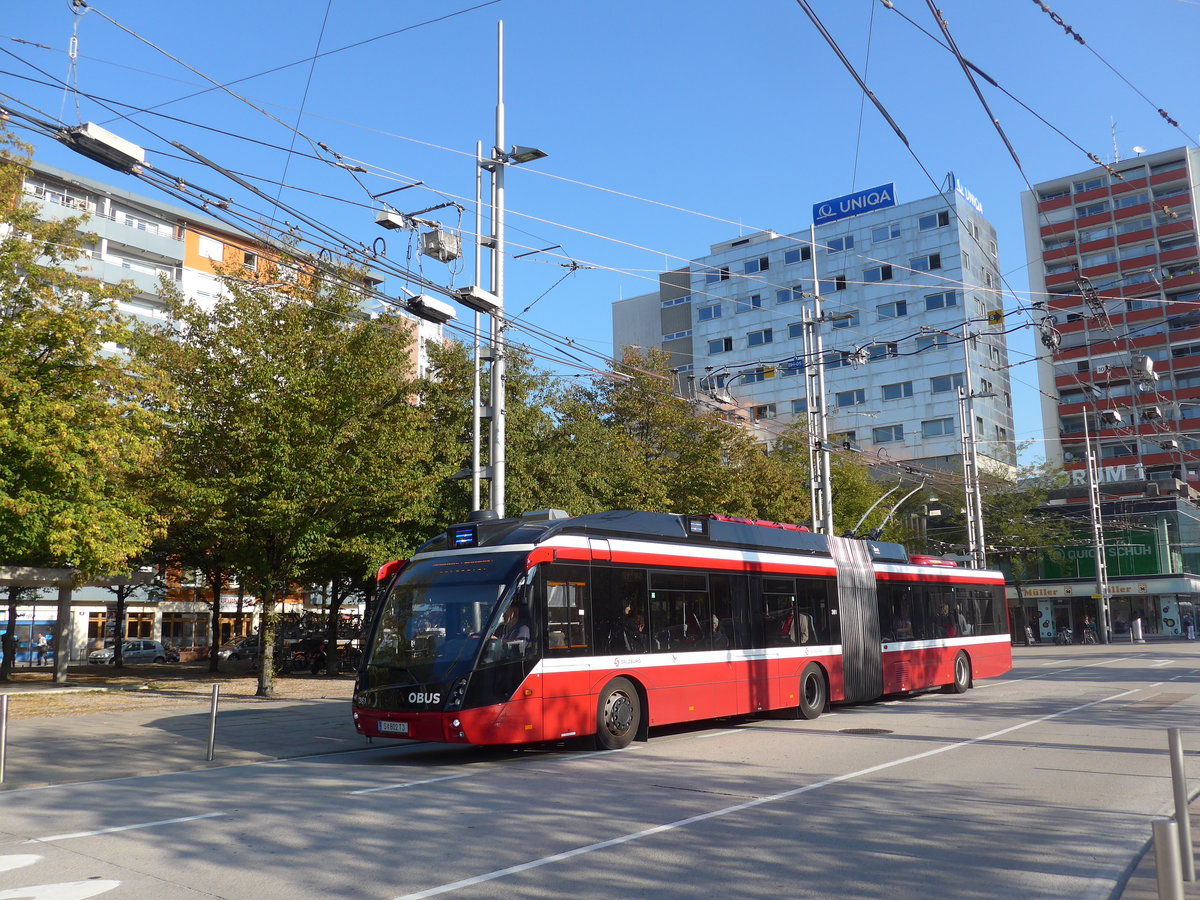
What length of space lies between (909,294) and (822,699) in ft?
212

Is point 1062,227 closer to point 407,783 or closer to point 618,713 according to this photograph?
point 618,713

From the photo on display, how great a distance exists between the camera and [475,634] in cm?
1223

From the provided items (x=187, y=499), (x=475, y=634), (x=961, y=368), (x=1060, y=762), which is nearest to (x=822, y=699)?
(x=1060, y=762)

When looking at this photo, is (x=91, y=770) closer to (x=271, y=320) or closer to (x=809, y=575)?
(x=809, y=575)

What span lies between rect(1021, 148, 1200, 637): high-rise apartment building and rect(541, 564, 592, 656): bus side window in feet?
188

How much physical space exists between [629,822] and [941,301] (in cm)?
7265

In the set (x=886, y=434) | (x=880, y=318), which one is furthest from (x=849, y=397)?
(x=880, y=318)

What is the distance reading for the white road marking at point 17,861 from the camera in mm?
7016

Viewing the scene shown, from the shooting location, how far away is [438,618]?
12.7 metres

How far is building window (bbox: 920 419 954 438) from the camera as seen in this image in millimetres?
75312

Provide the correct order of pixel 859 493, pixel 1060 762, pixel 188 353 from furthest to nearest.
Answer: pixel 859 493 → pixel 188 353 → pixel 1060 762

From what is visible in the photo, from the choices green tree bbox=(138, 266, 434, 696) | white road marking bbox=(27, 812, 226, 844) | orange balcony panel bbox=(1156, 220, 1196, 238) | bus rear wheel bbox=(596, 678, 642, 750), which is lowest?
white road marking bbox=(27, 812, 226, 844)

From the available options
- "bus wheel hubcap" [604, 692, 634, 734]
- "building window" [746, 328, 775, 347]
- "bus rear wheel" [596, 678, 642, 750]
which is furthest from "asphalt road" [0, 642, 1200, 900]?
"building window" [746, 328, 775, 347]

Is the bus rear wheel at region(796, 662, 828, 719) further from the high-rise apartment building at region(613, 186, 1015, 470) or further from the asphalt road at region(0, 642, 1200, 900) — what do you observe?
the high-rise apartment building at region(613, 186, 1015, 470)
